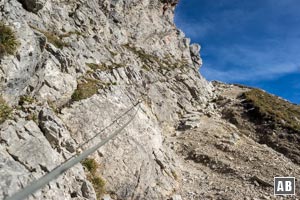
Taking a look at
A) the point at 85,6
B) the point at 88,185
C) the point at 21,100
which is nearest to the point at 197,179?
the point at 88,185

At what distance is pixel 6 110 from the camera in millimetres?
13133

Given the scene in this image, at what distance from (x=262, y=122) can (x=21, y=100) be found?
80.5ft

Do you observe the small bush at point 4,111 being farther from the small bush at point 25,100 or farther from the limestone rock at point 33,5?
the limestone rock at point 33,5

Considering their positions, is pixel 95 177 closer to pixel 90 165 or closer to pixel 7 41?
pixel 90 165

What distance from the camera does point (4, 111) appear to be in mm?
13016

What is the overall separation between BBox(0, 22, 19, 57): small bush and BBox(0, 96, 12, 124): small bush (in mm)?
2073

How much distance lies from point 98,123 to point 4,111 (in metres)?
5.78

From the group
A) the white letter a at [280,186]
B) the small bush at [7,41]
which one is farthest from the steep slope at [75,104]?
the white letter a at [280,186]

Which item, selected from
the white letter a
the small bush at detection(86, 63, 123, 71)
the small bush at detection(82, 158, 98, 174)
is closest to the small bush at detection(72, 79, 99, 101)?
the small bush at detection(86, 63, 123, 71)

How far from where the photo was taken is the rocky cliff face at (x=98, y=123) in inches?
516

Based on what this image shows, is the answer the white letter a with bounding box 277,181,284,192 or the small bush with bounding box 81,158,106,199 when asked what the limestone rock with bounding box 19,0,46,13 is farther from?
the white letter a with bounding box 277,181,284,192

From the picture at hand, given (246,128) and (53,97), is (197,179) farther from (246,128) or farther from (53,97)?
(246,128)

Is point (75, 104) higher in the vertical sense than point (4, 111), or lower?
higher

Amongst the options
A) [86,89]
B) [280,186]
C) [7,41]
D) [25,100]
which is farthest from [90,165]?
[280,186]
